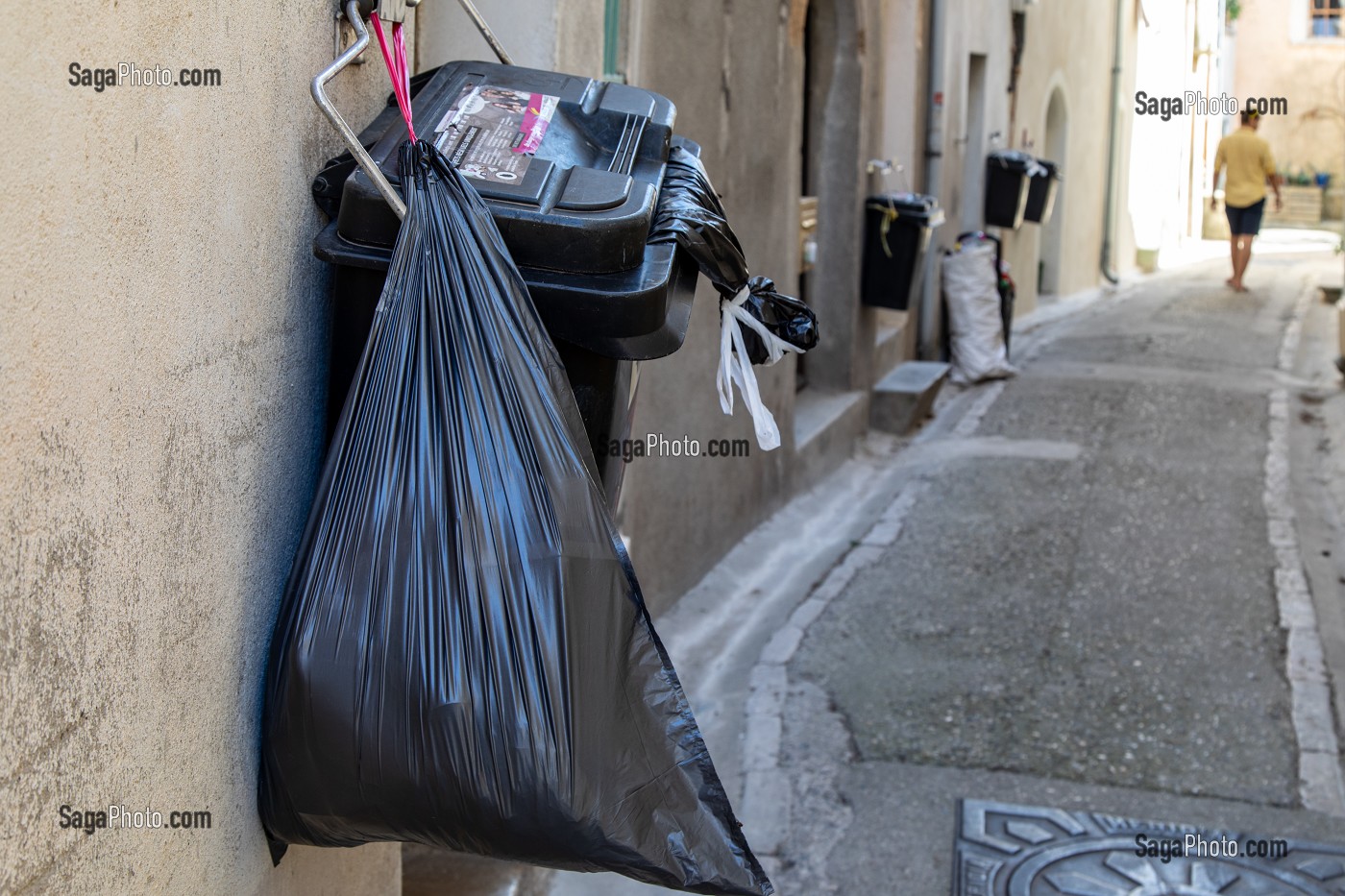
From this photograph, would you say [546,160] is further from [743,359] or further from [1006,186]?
[1006,186]

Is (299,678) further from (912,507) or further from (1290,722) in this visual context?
(912,507)

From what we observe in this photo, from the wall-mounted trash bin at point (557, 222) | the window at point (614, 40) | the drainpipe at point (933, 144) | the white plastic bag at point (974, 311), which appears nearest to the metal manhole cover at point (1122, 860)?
the wall-mounted trash bin at point (557, 222)

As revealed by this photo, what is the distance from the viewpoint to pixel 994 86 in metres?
10.7

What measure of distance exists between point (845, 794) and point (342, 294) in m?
2.15

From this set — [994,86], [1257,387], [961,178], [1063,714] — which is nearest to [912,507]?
[1063,714]

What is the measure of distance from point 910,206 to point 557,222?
614 cm

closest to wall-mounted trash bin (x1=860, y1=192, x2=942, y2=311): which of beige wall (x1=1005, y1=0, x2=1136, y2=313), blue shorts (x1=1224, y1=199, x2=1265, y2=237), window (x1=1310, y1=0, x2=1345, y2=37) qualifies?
beige wall (x1=1005, y1=0, x2=1136, y2=313)

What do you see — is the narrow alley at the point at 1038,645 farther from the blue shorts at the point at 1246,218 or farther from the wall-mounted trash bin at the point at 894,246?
the blue shorts at the point at 1246,218

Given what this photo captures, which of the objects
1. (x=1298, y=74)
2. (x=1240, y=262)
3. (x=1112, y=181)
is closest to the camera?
(x=1240, y=262)

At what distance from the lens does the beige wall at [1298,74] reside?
2780cm

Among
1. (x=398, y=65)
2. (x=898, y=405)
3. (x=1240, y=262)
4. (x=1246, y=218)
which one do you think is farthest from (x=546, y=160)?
(x=1240, y=262)

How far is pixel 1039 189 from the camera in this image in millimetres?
11047

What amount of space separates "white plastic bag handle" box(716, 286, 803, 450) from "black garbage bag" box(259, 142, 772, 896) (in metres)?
0.42

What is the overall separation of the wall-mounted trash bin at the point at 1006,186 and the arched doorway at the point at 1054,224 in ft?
12.7
